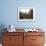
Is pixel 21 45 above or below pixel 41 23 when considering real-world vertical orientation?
below

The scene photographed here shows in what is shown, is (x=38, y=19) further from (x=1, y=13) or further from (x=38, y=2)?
(x=1, y=13)

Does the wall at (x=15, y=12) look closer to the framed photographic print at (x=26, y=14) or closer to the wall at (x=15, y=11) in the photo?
the wall at (x=15, y=11)

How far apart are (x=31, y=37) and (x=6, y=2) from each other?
4.70ft

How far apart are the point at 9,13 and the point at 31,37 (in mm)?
1134

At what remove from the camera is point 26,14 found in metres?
4.42

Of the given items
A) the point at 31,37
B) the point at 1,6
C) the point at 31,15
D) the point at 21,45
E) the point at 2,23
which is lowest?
the point at 21,45

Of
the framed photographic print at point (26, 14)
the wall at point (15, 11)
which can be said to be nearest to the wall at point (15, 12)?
the wall at point (15, 11)

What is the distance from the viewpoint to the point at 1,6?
14.4ft

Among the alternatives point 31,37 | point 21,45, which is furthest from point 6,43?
point 31,37

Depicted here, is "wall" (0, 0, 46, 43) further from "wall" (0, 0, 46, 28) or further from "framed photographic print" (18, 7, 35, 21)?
"framed photographic print" (18, 7, 35, 21)

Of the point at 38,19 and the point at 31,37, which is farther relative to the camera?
the point at 38,19

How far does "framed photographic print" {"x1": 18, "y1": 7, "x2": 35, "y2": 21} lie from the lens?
4391 mm

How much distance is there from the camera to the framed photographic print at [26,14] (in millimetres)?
4391

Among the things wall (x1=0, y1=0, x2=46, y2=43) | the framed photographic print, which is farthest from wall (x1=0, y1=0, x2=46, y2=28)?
the framed photographic print
